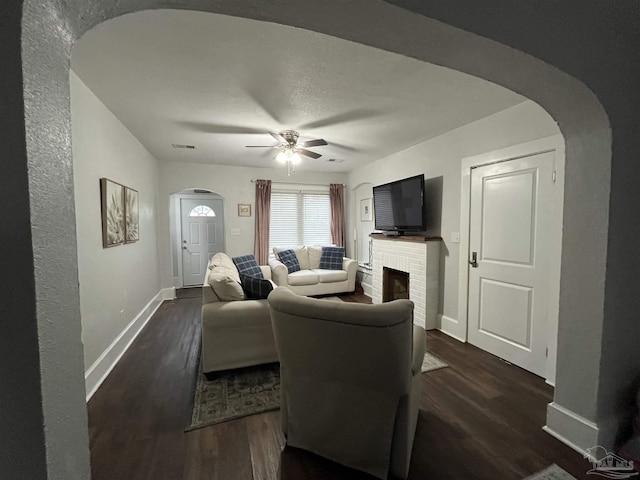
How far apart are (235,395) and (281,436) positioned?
587 millimetres

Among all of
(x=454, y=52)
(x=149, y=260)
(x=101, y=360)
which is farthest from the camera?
(x=149, y=260)

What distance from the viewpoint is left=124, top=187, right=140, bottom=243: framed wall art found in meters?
3.10

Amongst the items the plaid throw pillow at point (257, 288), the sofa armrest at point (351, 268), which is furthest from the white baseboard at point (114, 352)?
the sofa armrest at point (351, 268)

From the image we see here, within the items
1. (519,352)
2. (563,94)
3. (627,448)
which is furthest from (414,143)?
(627,448)

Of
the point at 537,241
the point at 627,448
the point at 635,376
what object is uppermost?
the point at 537,241

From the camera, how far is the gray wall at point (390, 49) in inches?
23.3

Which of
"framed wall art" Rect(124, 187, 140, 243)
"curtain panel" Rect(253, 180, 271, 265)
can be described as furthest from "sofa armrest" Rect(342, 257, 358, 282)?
"framed wall art" Rect(124, 187, 140, 243)

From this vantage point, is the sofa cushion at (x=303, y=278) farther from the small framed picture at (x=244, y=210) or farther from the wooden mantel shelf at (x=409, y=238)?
the small framed picture at (x=244, y=210)

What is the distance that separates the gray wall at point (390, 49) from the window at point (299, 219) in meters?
4.60

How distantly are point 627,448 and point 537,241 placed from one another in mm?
1492

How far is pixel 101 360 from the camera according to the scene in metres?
2.40

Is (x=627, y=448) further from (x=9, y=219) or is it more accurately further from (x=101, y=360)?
(x=101, y=360)

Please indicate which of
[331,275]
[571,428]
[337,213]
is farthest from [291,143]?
[571,428]

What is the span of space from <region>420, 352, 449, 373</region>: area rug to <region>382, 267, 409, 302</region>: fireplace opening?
61.5 inches
